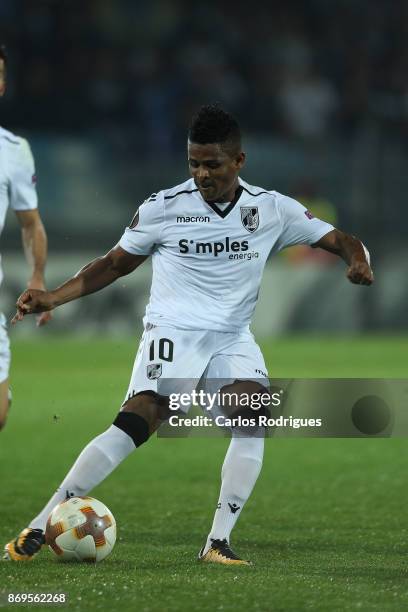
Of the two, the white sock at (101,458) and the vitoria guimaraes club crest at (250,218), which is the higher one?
the vitoria guimaraes club crest at (250,218)

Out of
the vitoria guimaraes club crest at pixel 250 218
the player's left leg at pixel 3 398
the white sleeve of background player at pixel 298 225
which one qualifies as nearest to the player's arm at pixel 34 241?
the player's left leg at pixel 3 398

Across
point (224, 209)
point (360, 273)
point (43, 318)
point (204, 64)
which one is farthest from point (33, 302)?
point (204, 64)

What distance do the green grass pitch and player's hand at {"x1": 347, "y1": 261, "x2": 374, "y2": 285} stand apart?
1170mm

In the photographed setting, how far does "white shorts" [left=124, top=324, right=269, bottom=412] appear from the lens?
5.40 m

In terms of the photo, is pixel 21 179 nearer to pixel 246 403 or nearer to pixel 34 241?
pixel 34 241

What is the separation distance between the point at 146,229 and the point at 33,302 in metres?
0.62

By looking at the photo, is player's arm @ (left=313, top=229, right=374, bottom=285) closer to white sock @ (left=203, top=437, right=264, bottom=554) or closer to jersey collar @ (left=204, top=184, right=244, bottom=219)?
jersey collar @ (left=204, top=184, right=244, bottom=219)

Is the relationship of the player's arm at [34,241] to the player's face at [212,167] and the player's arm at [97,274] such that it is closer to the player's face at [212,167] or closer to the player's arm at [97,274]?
the player's arm at [97,274]

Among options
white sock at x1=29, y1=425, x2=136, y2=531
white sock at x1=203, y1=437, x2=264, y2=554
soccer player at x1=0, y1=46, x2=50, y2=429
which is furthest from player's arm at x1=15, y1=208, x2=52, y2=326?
white sock at x1=203, y1=437, x2=264, y2=554

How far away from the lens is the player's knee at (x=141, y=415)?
5.32m

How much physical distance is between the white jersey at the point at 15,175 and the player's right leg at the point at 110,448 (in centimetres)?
103

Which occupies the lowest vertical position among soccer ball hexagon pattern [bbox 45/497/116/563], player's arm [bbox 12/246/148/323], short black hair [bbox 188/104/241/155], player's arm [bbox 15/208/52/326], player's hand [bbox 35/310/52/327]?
soccer ball hexagon pattern [bbox 45/497/116/563]

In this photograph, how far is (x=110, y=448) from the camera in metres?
5.33

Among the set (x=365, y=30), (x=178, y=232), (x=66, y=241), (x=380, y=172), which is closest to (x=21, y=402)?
(x=66, y=241)
